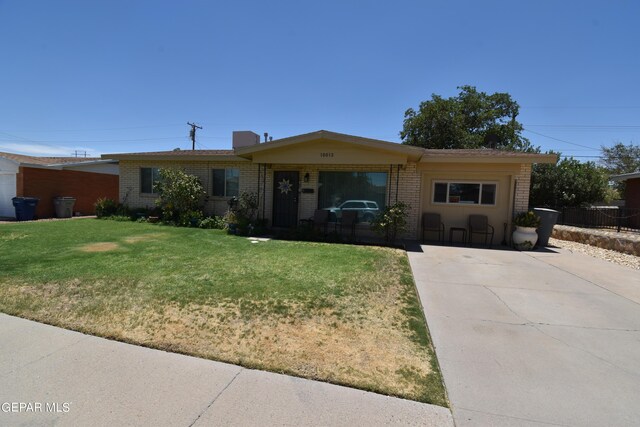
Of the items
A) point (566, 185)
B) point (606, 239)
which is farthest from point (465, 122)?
point (606, 239)

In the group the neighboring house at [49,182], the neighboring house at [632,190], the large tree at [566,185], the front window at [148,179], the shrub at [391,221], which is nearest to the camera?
the shrub at [391,221]

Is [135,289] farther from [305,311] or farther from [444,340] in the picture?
[444,340]

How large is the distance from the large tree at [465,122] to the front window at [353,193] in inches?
722

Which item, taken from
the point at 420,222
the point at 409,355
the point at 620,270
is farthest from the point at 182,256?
the point at 620,270

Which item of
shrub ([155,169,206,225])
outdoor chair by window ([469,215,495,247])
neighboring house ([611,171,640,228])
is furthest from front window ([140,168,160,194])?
neighboring house ([611,171,640,228])

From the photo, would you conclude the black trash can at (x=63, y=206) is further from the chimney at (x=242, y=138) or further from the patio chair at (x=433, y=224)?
the patio chair at (x=433, y=224)

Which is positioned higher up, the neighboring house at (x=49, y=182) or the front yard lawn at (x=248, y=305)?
the neighboring house at (x=49, y=182)

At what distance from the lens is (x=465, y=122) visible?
29.7m

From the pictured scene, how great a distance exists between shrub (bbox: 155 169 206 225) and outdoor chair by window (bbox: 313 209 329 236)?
4.57 meters

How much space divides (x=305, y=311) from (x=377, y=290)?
4.70ft

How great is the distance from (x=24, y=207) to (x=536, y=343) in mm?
17502

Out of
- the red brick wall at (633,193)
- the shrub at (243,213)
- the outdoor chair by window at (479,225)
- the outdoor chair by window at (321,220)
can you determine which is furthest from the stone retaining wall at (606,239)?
the shrub at (243,213)

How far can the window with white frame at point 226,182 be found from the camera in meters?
12.6

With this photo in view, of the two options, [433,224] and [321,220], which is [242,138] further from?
[433,224]
